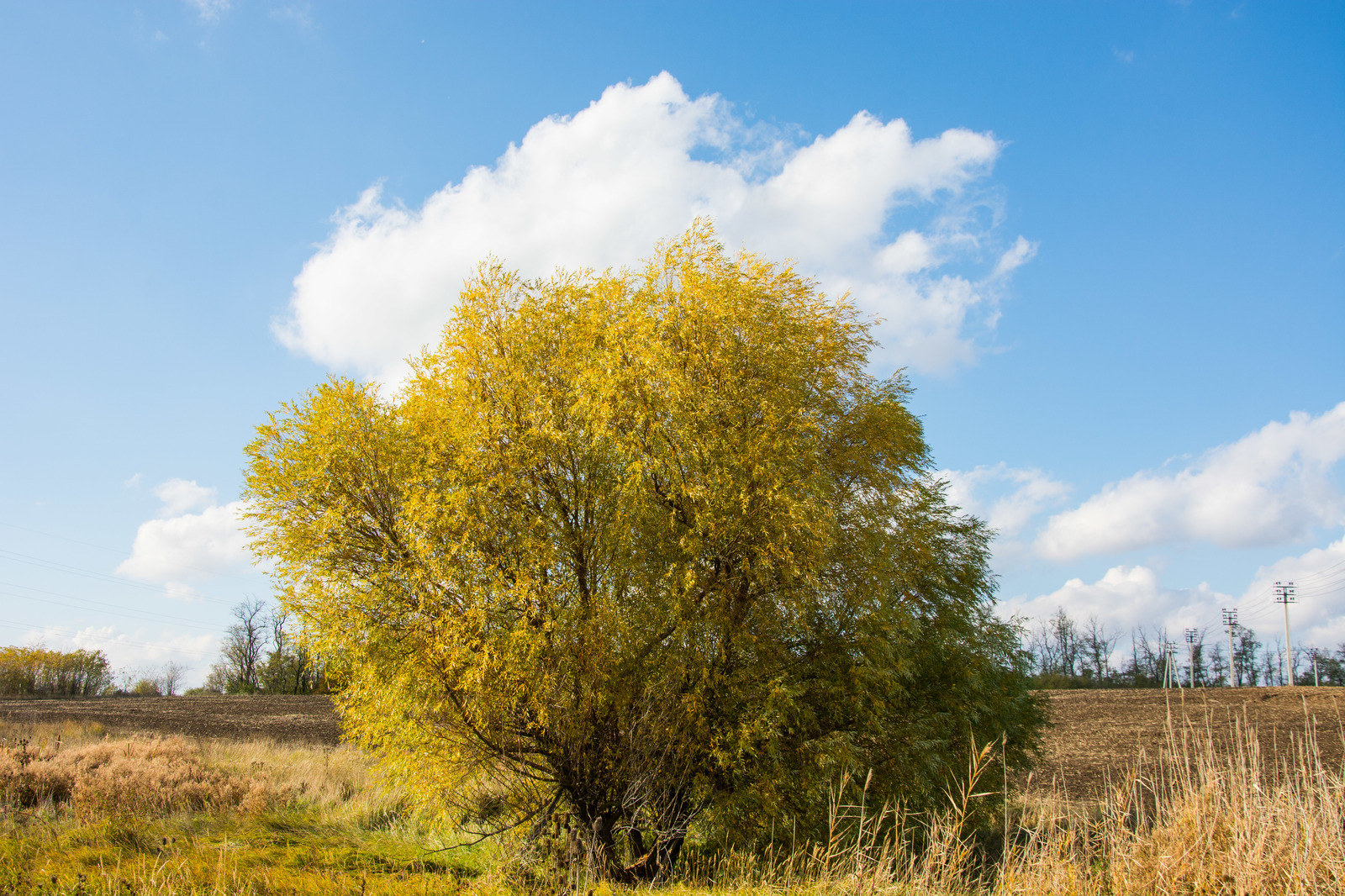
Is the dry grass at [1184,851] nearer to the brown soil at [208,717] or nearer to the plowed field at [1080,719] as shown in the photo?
the plowed field at [1080,719]

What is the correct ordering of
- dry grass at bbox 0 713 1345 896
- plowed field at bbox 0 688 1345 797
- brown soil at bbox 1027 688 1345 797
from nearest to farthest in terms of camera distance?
dry grass at bbox 0 713 1345 896, brown soil at bbox 1027 688 1345 797, plowed field at bbox 0 688 1345 797

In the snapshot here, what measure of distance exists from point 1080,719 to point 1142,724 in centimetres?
336

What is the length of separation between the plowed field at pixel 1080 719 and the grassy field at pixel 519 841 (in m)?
6.19


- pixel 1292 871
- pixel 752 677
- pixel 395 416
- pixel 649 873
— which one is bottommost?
pixel 649 873

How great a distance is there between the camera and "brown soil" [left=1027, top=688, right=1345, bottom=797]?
28.4m

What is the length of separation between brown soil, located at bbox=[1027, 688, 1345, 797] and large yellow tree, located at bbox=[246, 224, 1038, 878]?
16784mm

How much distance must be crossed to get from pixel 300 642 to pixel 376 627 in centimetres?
152

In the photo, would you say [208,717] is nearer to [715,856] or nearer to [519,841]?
[519,841]

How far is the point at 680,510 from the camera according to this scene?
12.4 meters

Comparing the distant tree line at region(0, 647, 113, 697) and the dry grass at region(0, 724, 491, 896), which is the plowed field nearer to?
the dry grass at region(0, 724, 491, 896)

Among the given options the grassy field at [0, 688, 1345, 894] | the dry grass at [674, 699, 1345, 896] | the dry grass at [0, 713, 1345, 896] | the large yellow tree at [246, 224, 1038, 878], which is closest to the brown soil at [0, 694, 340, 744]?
the grassy field at [0, 688, 1345, 894]

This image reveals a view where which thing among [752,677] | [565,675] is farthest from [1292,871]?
[565,675]

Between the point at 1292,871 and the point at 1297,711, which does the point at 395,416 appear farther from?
the point at 1297,711

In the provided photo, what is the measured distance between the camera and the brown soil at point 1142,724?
28.4 metres
